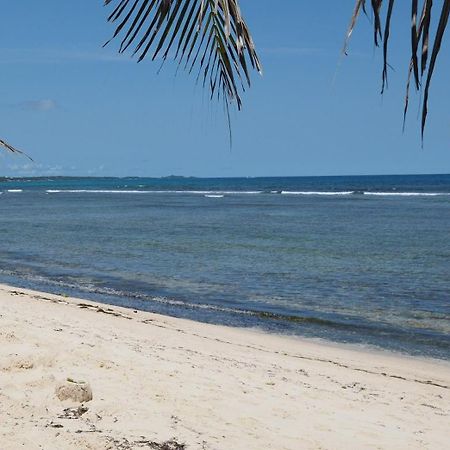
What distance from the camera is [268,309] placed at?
35.3 ft

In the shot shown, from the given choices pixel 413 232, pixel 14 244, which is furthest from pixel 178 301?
pixel 413 232

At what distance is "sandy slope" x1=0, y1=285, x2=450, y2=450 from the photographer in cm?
393

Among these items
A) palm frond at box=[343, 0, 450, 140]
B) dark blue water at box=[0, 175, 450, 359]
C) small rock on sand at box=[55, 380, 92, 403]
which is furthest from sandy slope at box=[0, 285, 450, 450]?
palm frond at box=[343, 0, 450, 140]

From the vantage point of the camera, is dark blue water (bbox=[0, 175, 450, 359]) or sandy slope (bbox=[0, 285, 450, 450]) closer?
sandy slope (bbox=[0, 285, 450, 450])

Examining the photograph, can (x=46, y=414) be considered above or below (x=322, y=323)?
above

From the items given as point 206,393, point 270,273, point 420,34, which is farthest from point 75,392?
point 270,273

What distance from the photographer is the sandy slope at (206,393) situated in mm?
3930

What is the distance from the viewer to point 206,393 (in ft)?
15.9

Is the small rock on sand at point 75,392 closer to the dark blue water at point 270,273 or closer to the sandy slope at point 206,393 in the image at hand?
the sandy slope at point 206,393

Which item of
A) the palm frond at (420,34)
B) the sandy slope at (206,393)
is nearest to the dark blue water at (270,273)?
the sandy slope at (206,393)

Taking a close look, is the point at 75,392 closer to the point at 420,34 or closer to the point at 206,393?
the point at 206,393

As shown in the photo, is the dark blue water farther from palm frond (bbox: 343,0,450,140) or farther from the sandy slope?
palm frond (bbox: 343,0,450,140)

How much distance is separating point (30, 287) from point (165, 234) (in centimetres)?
1127

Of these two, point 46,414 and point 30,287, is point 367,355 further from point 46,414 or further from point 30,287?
point 30,287
